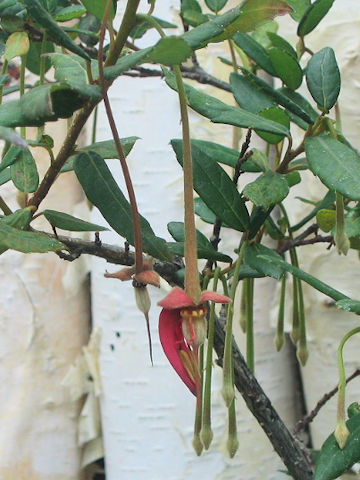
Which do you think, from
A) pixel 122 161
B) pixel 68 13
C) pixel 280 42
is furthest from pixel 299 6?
pixel 122 161

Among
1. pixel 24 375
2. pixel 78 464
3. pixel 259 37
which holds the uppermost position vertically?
pixel 259 37

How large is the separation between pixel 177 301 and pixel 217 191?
136mm

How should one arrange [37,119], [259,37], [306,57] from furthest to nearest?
[306,57] → [259,37] → [37,119]

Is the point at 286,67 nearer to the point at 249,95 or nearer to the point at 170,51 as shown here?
the point at 249,95

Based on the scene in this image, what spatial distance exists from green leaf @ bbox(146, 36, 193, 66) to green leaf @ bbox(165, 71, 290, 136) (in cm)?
7

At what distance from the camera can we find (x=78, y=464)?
0.92 m

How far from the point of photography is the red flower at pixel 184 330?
0.25 m

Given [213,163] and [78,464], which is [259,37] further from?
[78,464]

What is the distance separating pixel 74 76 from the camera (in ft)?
0.87

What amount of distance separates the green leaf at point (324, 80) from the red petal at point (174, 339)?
154 millimetres

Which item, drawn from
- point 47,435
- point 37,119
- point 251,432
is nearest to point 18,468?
point 47,435

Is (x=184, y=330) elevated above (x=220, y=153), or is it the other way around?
(x=220, y=153)

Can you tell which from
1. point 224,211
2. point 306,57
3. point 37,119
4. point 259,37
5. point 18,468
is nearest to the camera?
point 37,119

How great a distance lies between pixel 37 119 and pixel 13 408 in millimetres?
701
